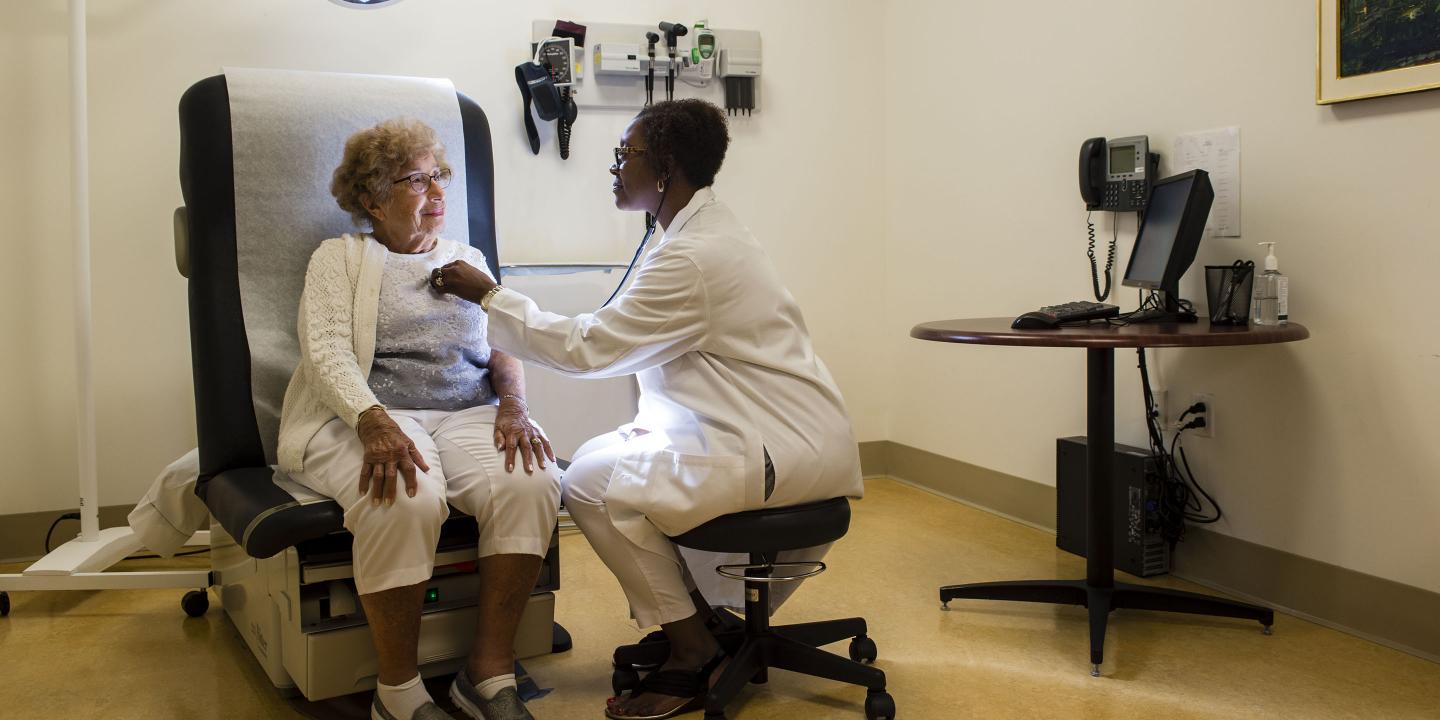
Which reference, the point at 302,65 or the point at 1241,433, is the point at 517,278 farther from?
the point at 1241,433

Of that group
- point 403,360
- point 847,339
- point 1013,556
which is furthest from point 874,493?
point 403,360

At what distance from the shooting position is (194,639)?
7.82 ft

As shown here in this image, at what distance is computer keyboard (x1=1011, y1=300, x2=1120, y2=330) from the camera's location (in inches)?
87.7

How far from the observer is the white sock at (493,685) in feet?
5.99

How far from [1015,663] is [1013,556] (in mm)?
792

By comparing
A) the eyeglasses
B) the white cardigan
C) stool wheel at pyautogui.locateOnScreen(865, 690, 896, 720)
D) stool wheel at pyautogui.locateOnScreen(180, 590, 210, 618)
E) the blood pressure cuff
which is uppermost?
the blood pressure cuff

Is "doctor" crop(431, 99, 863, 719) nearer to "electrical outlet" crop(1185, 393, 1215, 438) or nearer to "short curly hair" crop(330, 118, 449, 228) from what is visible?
"short curly hair" crop(330, 118, 449, 228)

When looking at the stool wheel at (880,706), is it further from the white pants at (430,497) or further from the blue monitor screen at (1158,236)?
the blue monitor screen at (1158,236)

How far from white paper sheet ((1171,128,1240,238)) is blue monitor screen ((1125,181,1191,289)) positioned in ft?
0.53

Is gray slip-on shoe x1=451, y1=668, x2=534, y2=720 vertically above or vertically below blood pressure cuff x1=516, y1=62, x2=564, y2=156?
below

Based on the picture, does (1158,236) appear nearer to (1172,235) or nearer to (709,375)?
(1172,235)

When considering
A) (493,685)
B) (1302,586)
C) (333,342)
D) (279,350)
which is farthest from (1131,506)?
(279,350)

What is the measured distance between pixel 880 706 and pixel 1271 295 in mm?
1298

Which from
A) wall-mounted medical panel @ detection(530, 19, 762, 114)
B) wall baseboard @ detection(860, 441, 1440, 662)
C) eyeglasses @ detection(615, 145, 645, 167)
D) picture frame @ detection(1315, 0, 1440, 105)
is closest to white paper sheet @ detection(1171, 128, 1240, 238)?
picture frame @ detection(1315, 0, 1440, 105)
